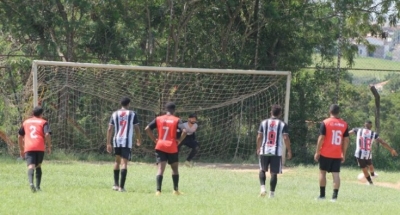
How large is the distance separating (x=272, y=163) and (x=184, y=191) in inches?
85.5

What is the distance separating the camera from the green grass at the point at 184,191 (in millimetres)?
12531

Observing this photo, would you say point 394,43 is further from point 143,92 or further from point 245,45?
point 143,92

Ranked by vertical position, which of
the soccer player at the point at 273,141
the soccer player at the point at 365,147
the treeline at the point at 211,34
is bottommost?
the soccer player at the point at 365,147

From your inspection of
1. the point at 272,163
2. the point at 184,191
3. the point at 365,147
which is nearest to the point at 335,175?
the point at 272,163

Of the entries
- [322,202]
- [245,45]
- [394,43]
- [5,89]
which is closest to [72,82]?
[5,89]

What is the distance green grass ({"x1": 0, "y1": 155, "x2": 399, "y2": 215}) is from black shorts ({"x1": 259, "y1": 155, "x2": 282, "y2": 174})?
1.77ft

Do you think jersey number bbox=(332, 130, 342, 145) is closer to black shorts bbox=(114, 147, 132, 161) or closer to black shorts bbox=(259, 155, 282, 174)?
black shorts bbox=(259, 155, 282, 174)

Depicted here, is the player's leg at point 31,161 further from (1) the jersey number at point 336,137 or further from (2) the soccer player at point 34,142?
(1) the jersey number at point 336,137

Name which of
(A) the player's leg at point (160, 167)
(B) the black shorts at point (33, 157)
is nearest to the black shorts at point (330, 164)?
(A) the player's leg at point (160, 167)

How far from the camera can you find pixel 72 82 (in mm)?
24047

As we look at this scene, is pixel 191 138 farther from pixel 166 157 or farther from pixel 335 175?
pixel 335 175

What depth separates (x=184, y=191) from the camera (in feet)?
53.2

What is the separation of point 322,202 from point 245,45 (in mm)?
14415

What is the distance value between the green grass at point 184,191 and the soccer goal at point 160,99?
76.8 inches
